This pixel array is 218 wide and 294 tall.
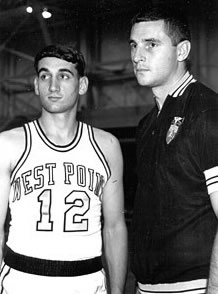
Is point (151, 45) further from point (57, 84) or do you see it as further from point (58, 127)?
point (58, 127)

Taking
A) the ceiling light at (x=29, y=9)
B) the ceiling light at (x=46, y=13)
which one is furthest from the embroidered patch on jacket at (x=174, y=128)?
the ceiling light at (x=29, y=9)

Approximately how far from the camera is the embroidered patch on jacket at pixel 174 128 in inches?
61.6

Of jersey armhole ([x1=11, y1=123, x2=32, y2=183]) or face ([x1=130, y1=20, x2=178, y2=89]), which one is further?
jersey armhole ([x1=11, y1=123, x2=32, y2=183])

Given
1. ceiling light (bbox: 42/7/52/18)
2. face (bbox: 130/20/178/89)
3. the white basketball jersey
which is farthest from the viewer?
ceiling light (bbox: 42/7/52/18)

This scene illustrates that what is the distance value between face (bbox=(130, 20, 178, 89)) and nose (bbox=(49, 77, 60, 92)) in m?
0.41

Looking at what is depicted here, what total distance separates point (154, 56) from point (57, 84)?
0.50 metres

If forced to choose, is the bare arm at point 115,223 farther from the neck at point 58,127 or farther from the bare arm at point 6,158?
the bare arm at point 6,158

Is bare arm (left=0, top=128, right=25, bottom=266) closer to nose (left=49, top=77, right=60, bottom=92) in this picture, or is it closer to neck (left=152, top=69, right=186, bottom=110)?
nose (left=49, top=77, right=60, bottom=92)

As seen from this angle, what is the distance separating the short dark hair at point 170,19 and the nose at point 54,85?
1.52 feet

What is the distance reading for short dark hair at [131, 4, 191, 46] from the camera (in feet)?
5.65

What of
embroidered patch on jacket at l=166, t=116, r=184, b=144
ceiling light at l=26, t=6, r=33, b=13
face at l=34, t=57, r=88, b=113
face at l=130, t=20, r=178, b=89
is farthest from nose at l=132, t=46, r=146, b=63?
ceiling light at l=26, t=6, r=33, b=13

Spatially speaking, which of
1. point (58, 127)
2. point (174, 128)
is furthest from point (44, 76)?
point (174, 128)

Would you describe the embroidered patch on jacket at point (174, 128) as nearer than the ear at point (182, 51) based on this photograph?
Yes

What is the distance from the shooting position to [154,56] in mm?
1703
